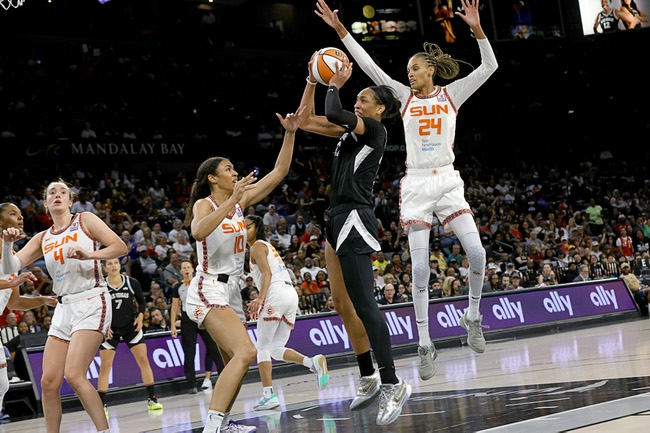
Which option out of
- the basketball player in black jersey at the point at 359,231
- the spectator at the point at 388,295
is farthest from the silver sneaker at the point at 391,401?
the spectator at the point at 388,295

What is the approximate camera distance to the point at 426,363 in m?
6.54

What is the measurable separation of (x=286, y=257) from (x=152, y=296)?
11.9ft

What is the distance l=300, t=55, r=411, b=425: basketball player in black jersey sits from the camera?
581 centimetres

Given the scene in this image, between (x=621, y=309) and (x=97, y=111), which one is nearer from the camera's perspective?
(x=621, y=309)

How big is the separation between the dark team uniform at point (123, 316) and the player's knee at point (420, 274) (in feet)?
15.3

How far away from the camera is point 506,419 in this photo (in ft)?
18.1

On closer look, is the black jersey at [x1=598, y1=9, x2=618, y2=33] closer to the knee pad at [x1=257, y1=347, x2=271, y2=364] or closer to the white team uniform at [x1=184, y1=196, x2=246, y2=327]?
the knee pad at [x1=257, y1=347, x2=271, y2=364]

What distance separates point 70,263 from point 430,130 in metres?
3.08

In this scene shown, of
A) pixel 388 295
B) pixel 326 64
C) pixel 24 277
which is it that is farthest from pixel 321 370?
pixel 388 295

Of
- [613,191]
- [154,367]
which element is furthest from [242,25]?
[154,367]

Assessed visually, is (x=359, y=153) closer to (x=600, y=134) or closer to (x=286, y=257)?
(x=286, y=257)

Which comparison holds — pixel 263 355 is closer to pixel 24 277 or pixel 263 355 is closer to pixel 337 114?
pixel 24 277

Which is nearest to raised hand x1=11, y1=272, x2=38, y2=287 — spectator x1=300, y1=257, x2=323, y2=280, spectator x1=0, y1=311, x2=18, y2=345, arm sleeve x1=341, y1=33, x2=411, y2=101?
arm sleeve x1=341, y1=33, x2=411, y2=101

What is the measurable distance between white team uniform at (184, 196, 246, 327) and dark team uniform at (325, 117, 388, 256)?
Result: 71cm
